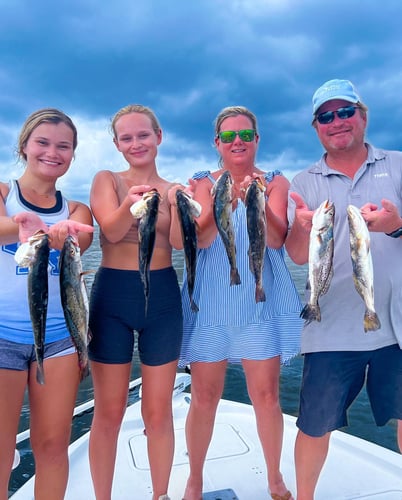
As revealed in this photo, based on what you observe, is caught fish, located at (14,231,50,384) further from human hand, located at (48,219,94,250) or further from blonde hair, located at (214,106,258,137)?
blonde hair, located at (214,106,258,137)

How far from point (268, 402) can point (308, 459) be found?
0.55m

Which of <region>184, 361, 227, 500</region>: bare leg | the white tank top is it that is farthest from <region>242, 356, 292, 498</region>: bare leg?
the white tank top

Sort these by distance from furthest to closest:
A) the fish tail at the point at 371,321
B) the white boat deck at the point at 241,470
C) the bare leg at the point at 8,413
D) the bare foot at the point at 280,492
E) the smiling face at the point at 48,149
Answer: the white boat deck at the point at 241,470
the bare foot at the point at 280,492
the smiling face at the point at 48,149
the fish tail at the point at 371,321
the bare leg at the point at 8,413

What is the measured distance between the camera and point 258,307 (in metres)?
3.79

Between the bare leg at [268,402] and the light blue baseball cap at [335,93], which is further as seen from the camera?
the bare leg at [268,402]

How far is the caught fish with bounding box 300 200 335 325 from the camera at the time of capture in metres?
3.07

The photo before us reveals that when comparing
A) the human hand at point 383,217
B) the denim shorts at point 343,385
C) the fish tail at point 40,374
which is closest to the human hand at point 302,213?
the human hand at point 383,217

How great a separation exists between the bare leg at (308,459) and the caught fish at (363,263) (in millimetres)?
1088

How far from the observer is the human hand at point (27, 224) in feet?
9.55

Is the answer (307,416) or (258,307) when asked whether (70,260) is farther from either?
(307,416)

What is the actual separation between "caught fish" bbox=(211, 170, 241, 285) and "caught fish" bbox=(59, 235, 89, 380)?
1.09m

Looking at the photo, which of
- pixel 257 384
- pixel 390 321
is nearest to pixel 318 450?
pixel 257 384

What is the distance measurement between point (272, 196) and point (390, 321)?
144 centimetres

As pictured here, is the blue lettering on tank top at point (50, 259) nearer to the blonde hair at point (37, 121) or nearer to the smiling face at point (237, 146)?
the blonde hair at point (37, 121)
